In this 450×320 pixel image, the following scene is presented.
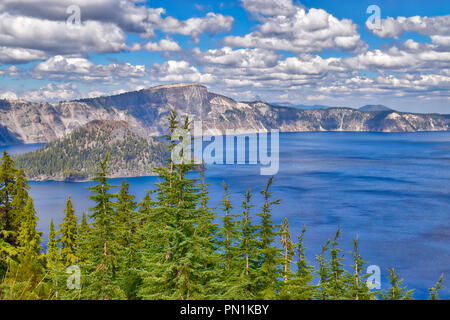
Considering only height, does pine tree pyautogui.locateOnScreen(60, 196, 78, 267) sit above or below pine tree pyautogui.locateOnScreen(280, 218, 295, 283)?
below

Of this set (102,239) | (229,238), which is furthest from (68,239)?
(229,238)

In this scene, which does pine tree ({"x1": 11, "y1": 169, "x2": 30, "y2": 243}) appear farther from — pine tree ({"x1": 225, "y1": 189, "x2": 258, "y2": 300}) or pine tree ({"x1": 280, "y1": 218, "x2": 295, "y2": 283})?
pine tree ({"x1": 225, "y1": 189, "x2": 258, "y2": 300})

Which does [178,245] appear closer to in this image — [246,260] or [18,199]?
[246,260]

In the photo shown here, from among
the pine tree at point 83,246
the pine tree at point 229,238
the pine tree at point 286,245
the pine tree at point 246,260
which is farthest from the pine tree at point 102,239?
the pine tree at point 286,245

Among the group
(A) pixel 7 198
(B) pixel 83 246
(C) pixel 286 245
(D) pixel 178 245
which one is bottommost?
(B) pixel 83 246

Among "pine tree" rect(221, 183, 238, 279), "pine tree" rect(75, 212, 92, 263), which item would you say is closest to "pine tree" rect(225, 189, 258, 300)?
"pine tree" rect(221, 183, 238, 279)

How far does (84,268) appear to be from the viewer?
21000 millimetres

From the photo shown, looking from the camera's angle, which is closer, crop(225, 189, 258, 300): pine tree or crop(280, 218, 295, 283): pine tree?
crop(225, 189, 258, 300): pine tree

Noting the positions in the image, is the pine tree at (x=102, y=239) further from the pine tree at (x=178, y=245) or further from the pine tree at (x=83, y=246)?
the pine tree at (x=178, y=245)

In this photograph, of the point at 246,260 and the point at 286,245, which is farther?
the point at 286,245

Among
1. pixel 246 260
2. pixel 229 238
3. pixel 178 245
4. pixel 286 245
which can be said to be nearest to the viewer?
pixel 178 245

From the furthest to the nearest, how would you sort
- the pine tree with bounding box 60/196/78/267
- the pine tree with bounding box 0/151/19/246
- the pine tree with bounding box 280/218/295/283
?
the pine tree with bounding box 60/196/78/267 < the pine tree with bounding box 0/151/19/246 < the pine tree with bounding box 280/218/295/283

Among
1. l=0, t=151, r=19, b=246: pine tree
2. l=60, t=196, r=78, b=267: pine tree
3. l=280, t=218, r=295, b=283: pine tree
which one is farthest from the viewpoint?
l=60, t=196, r=78, b=267: pine tree

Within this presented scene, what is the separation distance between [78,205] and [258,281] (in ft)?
592
